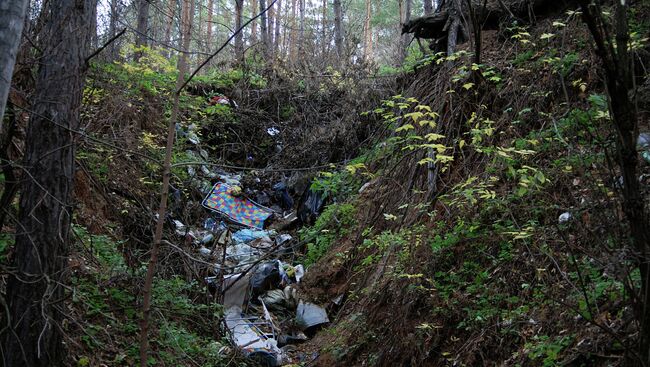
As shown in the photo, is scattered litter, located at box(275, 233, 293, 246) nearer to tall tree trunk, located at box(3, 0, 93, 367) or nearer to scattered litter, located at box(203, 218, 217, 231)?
scattered litter, located at box(203, 218, 217, 231)

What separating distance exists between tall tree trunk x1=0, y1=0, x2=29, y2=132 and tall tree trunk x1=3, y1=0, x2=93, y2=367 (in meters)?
1.25

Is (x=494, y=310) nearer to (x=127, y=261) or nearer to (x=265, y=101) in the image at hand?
(x=127, y=261)

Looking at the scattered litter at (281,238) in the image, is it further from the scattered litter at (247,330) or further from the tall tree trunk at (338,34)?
the tall tree trunk at (338,34)

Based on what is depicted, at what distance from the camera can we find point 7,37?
2043 millimetres

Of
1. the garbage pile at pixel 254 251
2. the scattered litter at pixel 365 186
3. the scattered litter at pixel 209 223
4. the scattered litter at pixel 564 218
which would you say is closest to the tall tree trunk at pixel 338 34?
the garbage pile at pixel 254 251

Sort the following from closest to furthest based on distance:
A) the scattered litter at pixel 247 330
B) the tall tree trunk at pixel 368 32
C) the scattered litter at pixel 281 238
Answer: the scattered litter at pixel 247 330 < the scattered litter at pixel 281 238 < the tall tree trunk at pixel 368 32

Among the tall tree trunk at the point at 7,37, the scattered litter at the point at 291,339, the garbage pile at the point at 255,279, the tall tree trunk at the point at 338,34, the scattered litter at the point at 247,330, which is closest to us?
the tall tree trunk at the point at 7,37

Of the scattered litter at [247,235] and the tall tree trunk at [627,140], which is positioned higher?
the tall tree trunk at [627,140]

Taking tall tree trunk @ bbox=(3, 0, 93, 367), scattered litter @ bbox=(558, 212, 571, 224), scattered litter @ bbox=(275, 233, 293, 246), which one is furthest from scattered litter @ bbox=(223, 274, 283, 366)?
scattered litter @ bbox=(558, 212, 571, 224)

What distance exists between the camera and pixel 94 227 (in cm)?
561

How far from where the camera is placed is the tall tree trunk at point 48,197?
10.7ft

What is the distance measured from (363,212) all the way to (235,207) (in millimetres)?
2948

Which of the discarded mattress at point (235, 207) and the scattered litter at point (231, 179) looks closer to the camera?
the discarded mattress at point (235, 207)

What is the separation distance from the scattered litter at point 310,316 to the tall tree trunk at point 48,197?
292 centimetres
